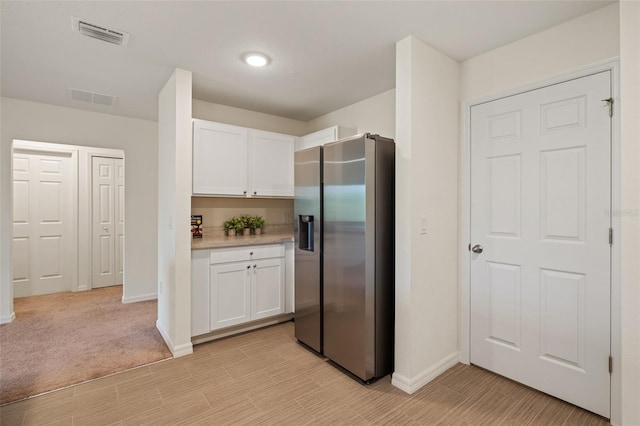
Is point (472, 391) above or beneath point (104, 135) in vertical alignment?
beneath

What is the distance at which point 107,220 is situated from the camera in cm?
506

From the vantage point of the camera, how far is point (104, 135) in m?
4.15

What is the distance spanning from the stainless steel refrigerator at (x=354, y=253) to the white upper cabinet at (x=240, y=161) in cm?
98

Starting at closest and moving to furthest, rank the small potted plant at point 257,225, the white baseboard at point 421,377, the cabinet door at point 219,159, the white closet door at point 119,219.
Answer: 1. the white baseboard at point 421,377
2. the cabinet door at point 219,159
3. the small potted plant at point 257,225
4. the white closet door at point 119,219

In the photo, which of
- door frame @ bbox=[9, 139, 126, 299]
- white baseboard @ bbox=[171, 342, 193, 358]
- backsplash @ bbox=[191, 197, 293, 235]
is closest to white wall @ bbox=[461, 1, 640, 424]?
backsplash @ bbox=[191, 197, 293, 235]

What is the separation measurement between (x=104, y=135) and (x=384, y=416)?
455 centimetres

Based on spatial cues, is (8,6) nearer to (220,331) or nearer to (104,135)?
(104,135)

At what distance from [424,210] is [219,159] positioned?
212 centimetres

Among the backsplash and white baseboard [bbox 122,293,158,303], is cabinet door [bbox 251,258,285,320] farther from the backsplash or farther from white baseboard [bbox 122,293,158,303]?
white baseboard [bbox 122,293,158,303]

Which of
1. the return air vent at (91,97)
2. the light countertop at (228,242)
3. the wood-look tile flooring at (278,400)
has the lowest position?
the wood-look tile flooring at (278,400)

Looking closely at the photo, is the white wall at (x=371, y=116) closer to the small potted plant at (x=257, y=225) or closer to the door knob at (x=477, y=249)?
the door knob at (x=477, y=249)

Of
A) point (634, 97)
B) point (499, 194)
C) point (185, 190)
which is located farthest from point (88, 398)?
point (634, 97)

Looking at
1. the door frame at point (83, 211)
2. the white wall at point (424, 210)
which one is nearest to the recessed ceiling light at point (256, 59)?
the white wall at point (424, 210)

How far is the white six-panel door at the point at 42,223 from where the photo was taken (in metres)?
4.38
